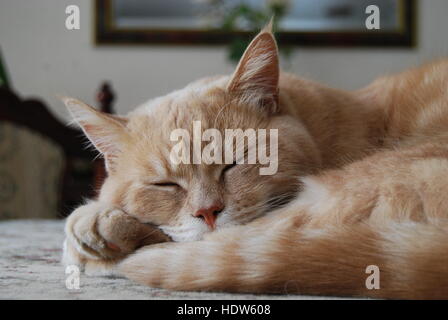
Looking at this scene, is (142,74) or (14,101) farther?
(142,74)

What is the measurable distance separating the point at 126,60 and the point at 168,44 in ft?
0.85

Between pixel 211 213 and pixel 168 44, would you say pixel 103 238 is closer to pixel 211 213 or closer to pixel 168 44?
pixel 211 213

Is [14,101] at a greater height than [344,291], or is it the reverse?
[14,101]

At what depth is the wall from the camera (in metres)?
2.96

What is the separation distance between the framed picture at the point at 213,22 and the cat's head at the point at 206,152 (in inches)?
76.9

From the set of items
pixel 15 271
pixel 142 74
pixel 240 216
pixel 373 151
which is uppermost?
pixel 142 74

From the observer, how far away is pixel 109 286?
35.8 inches

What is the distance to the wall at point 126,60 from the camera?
296 centimetres

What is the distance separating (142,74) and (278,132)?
84.7 inches

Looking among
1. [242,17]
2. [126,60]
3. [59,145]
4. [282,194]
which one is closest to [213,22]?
[242,17]

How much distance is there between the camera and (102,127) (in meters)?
1.20
